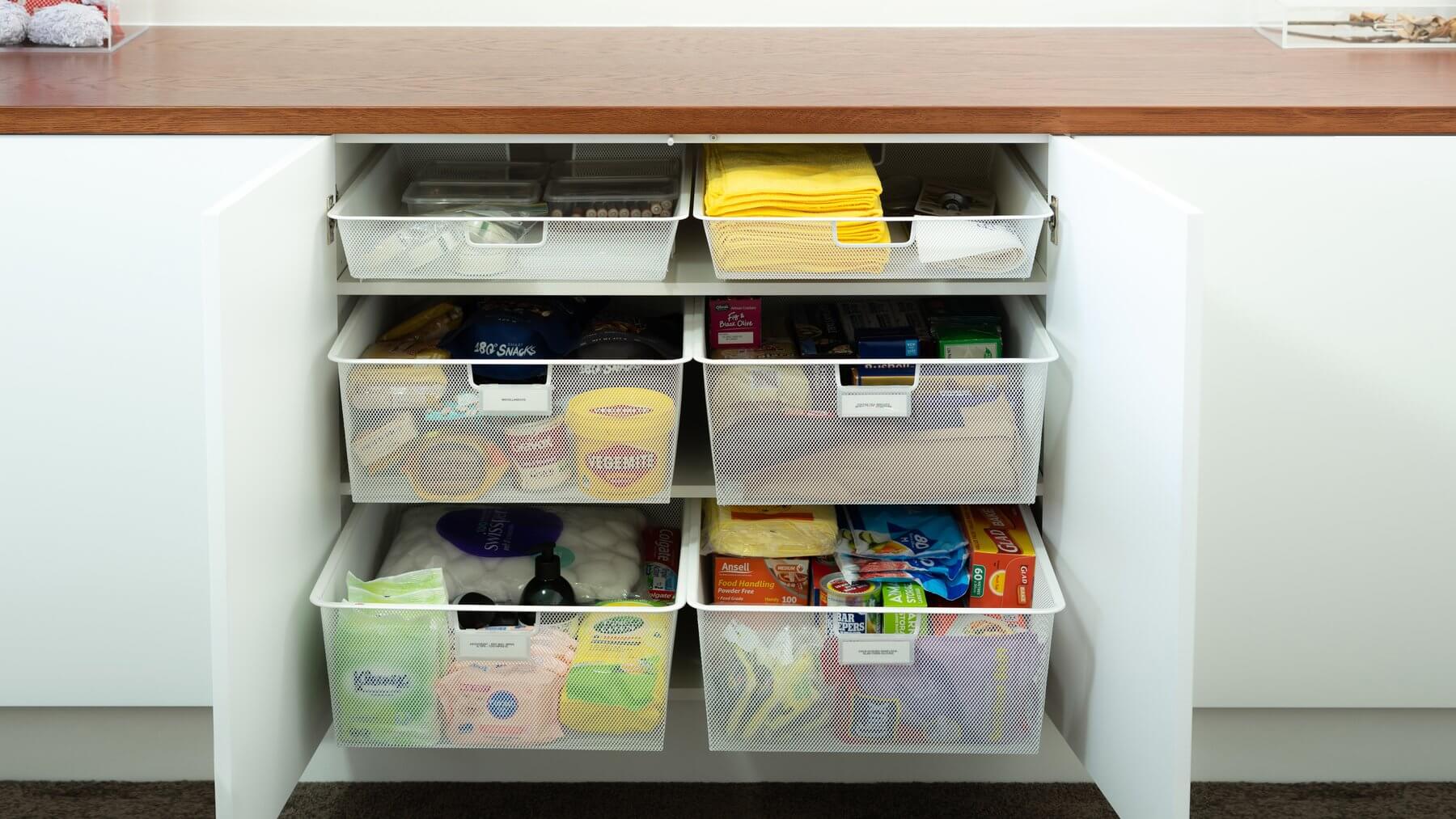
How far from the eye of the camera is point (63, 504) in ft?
4.69

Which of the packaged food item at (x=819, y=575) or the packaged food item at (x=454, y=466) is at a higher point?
the packaged food item at (x=454, y=466)

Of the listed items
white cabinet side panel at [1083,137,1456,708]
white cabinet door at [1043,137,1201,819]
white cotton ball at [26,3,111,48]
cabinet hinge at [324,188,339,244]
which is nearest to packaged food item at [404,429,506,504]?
cabinet hinge at [324,188,339,244]

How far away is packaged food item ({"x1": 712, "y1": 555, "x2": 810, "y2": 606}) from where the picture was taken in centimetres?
144

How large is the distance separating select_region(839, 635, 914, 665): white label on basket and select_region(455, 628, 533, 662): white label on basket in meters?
0.31

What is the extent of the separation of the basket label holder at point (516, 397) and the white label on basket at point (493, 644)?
21cm

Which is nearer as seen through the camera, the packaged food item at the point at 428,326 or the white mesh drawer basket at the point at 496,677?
the white mesh drawer basket at the point at 496,677

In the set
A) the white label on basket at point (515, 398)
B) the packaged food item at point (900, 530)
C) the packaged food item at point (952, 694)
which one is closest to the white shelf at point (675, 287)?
the white label on basket at point (515, 398)

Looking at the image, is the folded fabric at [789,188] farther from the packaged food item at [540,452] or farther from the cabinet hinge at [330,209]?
the cabinet hinge at [330,209]

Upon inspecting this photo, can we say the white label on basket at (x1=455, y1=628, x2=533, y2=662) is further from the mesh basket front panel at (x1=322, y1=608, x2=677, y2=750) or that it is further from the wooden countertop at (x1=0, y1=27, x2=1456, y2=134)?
the wooden countertop at (x1=0, y1=27, x2=1456, y2=134)

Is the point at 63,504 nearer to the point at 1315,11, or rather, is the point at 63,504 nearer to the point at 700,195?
the point at 700,195

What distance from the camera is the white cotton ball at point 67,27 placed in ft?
5.57

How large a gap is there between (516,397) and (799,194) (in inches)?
13.3

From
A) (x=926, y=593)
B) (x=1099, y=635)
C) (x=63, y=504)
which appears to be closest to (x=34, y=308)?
(x=63, y=504)

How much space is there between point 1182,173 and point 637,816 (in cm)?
94
